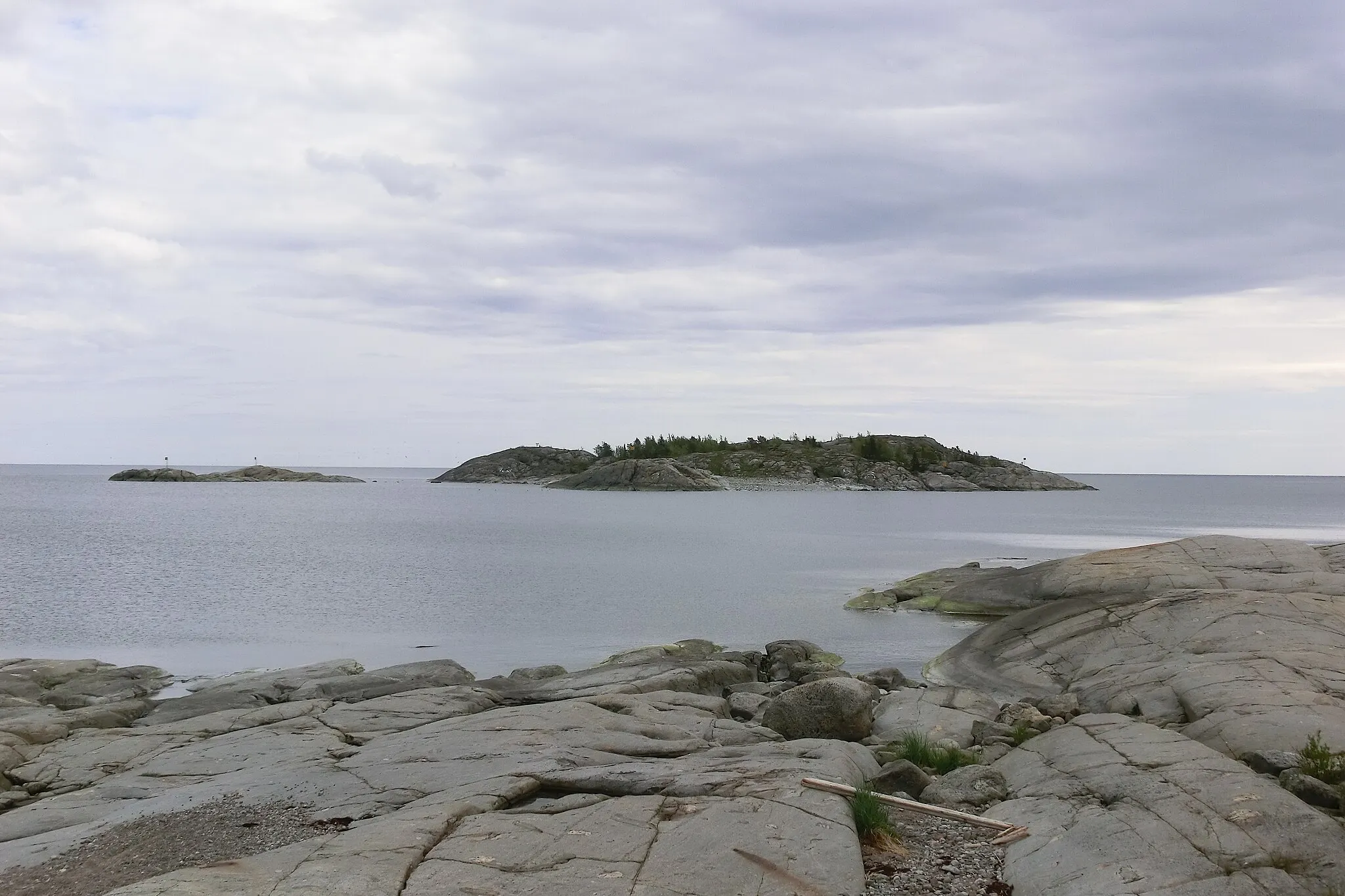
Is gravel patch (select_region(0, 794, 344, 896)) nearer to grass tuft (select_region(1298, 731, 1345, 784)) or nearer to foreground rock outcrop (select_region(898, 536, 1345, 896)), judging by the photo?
foreground rock outcrop (select_region(898, 536, 1345, 896))

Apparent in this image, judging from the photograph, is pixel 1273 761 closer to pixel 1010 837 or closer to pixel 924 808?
pixel 1010 837

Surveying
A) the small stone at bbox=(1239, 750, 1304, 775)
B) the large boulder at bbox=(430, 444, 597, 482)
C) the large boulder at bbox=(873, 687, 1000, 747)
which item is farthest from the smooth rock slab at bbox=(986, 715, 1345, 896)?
the large boulder at bbox=(430, 444, 597, 482)

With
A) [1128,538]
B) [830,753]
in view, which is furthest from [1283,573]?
[1128,538]

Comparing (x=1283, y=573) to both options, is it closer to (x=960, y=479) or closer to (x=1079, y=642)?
(x=1079, y=642)

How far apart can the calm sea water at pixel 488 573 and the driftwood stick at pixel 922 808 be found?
15601 millimetres

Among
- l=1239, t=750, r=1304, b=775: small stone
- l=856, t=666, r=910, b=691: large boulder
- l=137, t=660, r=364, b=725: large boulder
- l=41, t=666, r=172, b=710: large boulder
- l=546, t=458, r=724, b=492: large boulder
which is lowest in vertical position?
l=41, t=666, r=172, b=710: large boulder

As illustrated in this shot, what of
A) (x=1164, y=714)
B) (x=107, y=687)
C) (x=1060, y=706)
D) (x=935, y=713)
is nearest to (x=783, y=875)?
(x=935, y=713)

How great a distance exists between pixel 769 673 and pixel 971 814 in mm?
13661

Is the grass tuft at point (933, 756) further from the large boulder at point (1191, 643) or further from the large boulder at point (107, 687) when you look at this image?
the large boulder at point (107, 687)

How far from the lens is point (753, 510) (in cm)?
11250

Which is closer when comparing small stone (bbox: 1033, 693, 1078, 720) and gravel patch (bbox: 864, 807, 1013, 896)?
gravel patch (bbox: 864, 807, 1013, 896)

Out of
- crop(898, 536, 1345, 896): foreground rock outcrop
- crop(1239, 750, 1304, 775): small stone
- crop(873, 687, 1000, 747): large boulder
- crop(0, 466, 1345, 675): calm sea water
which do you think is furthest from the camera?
crop(0, 466, 1345, 675): calm sea water

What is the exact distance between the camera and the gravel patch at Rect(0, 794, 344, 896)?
9.19m

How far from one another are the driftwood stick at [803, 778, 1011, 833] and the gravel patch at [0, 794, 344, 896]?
16.4 feet
